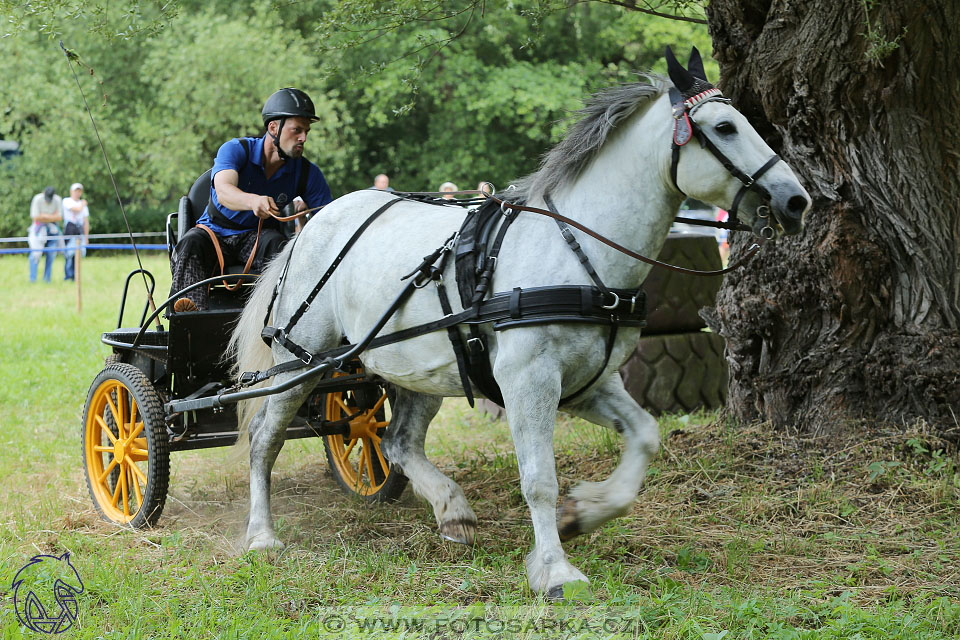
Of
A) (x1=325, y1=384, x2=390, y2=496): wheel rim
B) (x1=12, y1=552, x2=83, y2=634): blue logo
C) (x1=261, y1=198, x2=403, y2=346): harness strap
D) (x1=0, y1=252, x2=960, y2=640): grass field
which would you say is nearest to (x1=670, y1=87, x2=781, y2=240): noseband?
(x1=0, y1=252, x2=960, y2=640): grass field

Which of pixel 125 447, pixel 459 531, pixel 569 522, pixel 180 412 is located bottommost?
pixel 459 531

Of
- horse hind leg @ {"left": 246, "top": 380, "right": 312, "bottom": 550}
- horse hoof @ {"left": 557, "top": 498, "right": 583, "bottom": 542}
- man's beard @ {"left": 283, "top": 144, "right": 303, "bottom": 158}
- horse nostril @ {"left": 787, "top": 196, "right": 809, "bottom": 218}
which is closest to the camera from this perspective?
horse nostril @ {"left": 787, "top": 196, "right": 809, "bottom": 218}

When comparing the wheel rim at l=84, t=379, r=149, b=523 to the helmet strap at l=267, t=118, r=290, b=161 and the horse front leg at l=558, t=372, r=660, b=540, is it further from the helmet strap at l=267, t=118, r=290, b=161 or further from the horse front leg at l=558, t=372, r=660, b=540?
the horse front leg at l=558, t=372, r=660, b=540

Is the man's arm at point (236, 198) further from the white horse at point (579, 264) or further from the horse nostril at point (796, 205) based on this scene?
the horse nostril at point (796, 205)

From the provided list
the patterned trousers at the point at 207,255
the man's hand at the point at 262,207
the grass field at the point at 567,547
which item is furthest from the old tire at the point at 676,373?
the man's hand at the point at 262,207

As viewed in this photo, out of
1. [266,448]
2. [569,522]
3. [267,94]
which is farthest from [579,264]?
[267,94]

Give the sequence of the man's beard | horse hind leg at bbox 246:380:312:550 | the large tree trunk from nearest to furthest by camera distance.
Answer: horse hind leg at bbox 246:380:312:550 < the large tree trunk < the man's beard

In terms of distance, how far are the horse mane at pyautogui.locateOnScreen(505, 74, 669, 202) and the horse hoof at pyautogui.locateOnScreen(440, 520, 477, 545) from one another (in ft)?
5.08

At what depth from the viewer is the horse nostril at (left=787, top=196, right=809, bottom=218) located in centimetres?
345

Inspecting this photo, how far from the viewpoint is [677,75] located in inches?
141

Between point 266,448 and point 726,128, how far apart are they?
9.22ft

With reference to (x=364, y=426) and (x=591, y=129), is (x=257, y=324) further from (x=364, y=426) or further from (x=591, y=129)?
(x=591, y=129)

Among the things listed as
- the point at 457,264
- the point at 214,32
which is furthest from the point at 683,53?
the point at 457,264

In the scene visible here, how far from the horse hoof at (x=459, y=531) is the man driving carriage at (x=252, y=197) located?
1863mm
